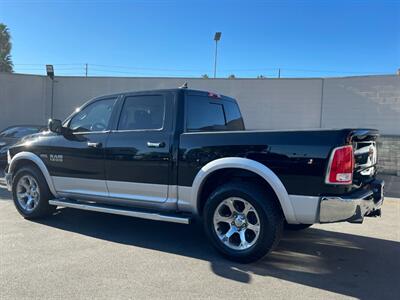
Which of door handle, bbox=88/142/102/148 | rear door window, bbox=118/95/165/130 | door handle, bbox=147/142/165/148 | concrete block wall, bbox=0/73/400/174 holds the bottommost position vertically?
door handle, bbox=88/142/102/148

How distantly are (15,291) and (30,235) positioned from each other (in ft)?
6.30

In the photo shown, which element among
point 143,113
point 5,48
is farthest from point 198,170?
point 5,48

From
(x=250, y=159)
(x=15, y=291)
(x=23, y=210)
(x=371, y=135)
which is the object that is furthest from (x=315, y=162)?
(x=23, y=210)

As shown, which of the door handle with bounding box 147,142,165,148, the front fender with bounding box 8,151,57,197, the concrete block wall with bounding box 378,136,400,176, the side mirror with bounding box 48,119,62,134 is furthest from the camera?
the concrete block wall with bounding box 378,136,400,176

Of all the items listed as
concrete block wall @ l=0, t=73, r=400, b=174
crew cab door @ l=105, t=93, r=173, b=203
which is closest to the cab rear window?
crew cab door @ l=105, t=93, r=173, b=203

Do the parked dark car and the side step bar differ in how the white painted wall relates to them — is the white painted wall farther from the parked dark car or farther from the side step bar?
the side step bar

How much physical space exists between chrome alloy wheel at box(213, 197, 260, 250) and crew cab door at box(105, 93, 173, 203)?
2.58 feet

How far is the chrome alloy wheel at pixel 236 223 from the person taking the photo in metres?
4.62

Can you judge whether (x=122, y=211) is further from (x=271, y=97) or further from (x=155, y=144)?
(x=271, y=97)

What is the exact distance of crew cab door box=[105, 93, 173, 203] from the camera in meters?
5.15

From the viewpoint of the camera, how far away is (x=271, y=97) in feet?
48.4

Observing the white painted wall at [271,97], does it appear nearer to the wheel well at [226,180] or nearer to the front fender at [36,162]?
the front fender at [36,162]

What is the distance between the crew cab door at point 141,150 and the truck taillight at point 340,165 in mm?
1915

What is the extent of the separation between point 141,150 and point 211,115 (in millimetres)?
1109
